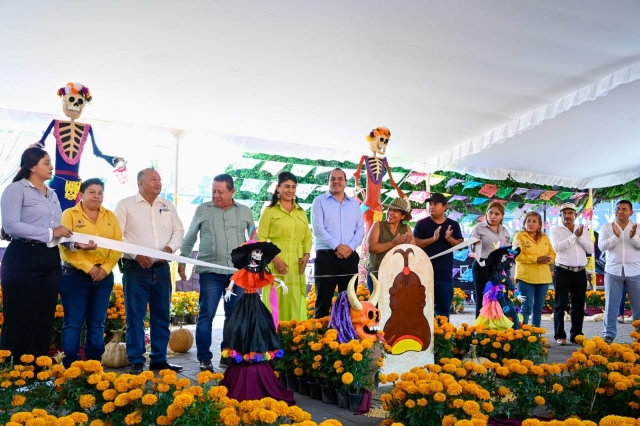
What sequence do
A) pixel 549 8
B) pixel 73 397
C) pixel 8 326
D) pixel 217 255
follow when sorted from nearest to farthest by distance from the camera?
pixel 73 397
pixel 8 326
pixel 217 255
pixel 549 8

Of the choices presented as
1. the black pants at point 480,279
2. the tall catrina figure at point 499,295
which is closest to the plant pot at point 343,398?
the tall catrina figure at point 499,295

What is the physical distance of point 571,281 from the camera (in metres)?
7.03

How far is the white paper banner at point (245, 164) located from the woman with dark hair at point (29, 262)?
7590mm

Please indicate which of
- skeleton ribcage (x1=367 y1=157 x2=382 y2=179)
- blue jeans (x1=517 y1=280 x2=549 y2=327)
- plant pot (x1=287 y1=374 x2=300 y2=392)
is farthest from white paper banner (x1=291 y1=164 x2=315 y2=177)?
plant pot (x1=287 y1=374 x2=300 y2=392)

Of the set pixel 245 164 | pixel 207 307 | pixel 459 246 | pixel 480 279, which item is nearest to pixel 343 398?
pixel 207 307

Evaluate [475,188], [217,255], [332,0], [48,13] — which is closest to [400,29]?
[332,0]

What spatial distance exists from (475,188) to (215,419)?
12266mm

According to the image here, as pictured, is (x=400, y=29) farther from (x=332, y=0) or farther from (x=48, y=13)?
(x=48, y=13)

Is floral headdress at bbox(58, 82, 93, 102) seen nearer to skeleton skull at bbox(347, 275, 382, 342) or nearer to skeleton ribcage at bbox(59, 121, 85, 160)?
skeleton ribcage at bbox(59, 121, 85, 160)

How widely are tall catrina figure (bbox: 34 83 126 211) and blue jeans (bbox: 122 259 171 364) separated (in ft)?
6.19

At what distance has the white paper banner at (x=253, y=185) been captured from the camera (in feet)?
39.1

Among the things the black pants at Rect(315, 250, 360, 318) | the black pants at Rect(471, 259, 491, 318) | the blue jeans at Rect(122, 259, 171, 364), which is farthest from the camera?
the black pants at Rect(471, 259, 491, 318)

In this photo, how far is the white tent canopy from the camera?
604 centimetres

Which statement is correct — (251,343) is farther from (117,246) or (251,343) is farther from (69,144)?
(69,144)
